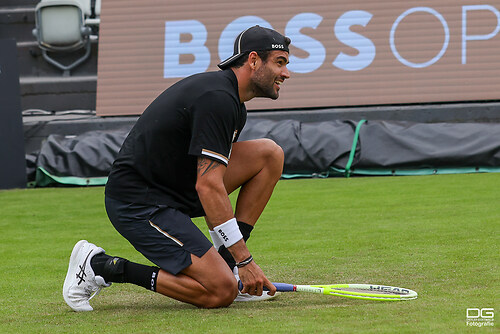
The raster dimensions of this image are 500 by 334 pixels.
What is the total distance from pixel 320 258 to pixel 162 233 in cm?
154

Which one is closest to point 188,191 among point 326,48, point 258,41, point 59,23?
point 258,41

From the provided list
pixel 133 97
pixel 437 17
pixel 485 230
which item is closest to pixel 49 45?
pixel 133 97

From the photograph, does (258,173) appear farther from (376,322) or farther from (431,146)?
(431,146)

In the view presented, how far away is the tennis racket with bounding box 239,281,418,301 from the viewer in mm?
3814

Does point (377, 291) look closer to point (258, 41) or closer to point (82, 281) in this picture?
point (258, 41)

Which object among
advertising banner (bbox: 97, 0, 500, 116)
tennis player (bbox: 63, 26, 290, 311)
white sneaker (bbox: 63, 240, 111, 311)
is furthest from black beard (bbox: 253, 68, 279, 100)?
advertising banner (bbox: 97, 0, 500, 116)

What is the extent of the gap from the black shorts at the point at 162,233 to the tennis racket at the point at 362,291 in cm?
46

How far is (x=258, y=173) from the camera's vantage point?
4.41 meters

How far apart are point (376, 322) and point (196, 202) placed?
125cm

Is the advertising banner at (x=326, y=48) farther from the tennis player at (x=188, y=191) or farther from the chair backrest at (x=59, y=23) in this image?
the tennis player at (x=188, y=191)

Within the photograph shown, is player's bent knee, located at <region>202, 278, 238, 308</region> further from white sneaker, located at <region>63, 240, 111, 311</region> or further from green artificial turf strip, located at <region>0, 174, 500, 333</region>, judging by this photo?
white sneaker, located at <region>63, 240, 111, 311</region>

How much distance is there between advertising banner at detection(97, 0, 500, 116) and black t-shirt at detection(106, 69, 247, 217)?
7953mm

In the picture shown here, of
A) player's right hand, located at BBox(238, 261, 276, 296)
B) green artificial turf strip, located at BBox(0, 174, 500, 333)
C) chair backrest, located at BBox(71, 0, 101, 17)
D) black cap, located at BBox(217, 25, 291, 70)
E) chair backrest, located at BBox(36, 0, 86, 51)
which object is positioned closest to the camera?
green artificial turf strip, located at BBox(0, 174, 500, 333)

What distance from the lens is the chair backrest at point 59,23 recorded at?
14.0 m
